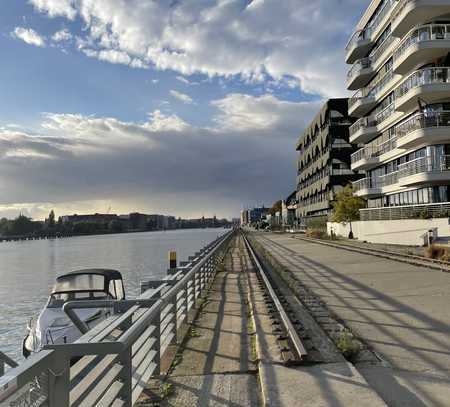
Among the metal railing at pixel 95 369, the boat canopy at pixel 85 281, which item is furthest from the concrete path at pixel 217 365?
the boat canopy at pixel 85 281

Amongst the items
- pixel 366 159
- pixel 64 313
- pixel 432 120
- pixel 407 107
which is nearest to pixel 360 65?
pixel 366 159

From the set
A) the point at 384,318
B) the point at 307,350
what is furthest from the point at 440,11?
the point at 307,350

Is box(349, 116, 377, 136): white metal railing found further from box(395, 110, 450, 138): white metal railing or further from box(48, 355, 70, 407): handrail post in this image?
box(48, 355, 70, 407): handrail post

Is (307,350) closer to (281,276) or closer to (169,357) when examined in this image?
(169,357)

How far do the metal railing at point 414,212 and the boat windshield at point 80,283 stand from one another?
74.3 feet

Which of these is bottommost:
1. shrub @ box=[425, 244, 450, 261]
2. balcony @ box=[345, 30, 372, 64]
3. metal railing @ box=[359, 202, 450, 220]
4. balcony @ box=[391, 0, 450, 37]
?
shrub @ box=[425, 244, 450, 261]

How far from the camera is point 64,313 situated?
10414mm

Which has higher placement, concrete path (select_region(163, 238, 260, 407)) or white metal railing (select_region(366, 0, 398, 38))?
white metal railing (select_region(366, 0, 398, 38))

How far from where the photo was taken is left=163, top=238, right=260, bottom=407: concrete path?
16.4 feet

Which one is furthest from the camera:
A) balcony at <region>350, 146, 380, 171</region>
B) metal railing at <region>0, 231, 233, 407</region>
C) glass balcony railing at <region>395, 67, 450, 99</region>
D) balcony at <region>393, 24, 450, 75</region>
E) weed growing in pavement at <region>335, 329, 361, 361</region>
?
balcony at <region>350, 146, 380, 171</region>

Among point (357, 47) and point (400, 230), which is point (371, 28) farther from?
point (400, 230)

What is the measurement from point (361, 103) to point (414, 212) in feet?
68.7

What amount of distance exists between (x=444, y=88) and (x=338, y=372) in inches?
1251

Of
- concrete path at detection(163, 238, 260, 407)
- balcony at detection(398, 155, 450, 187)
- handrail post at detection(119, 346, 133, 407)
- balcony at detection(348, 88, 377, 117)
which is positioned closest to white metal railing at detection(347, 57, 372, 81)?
balcony at detection(348, 88, 377, 117)
